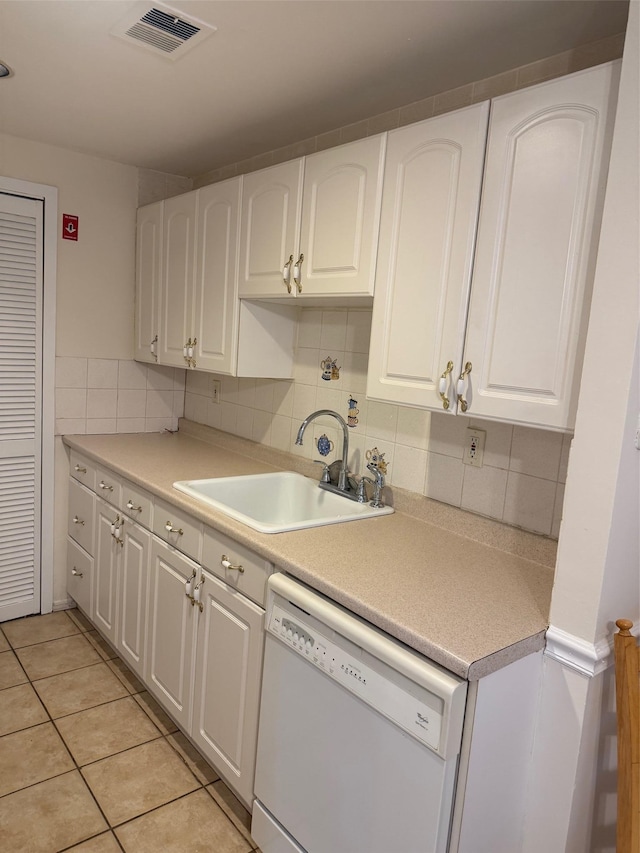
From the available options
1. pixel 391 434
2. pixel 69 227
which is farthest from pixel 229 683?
pixel 69 227

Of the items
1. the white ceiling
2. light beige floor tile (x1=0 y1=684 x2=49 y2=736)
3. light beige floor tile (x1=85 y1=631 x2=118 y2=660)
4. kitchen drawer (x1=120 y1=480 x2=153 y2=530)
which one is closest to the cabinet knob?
the white ceiling

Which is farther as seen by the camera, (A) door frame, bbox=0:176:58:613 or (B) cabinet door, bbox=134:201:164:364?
(B) cabinet door, bbox=134:201:164:364

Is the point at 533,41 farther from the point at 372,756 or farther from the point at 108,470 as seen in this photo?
the point at 108,470

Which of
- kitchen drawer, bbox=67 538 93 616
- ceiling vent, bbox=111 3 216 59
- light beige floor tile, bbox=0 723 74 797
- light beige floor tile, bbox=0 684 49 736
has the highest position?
ceiling vent, bbox=111 3 216 59

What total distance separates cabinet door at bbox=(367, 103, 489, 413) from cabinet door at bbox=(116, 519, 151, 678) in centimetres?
115

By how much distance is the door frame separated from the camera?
108 inches

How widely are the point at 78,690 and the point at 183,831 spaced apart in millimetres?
871

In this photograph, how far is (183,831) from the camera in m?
1.79

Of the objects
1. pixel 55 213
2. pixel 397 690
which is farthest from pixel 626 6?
pixel 55 213

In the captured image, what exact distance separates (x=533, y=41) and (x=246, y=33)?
2.47 ft

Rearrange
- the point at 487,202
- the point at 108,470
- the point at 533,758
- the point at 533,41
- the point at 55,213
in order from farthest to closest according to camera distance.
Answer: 1. the point at 55,213
2. the point at 108,470
3. the point at 533,41
4. the point at 487,202
5. the point at 533,758

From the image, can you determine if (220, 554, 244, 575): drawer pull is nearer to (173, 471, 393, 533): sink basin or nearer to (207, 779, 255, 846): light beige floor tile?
(173, 471, 393, 533): sink basin

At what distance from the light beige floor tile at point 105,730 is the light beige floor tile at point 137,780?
4cm

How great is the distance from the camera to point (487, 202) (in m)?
1.45
